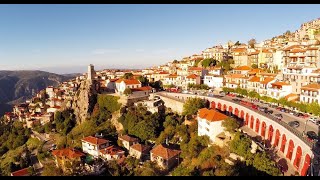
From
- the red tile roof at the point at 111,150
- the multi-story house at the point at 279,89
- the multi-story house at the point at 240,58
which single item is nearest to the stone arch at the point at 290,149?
the multi-story house at the point at 279,89

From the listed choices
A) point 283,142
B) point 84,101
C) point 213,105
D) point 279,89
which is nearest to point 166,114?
point 213,105

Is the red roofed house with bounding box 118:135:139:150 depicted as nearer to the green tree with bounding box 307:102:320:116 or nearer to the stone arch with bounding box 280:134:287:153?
the stone arch with bounding box 280:134:287:153

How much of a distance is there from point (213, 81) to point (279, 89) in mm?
11000

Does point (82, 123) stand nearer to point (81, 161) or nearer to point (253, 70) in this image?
point (81, 161)

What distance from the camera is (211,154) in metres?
18.9

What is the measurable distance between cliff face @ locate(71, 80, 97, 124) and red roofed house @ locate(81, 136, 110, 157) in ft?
28.8

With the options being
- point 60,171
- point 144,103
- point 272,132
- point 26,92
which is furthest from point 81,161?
point 26,92

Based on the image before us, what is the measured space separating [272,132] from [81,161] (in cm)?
1460

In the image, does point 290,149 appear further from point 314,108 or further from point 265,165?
point 314,108

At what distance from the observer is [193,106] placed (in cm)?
2617

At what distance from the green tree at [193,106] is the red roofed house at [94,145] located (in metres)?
7.58

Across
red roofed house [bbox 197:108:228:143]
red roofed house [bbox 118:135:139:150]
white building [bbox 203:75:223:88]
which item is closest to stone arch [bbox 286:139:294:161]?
red roofed house [bbox 197:108:228:143]

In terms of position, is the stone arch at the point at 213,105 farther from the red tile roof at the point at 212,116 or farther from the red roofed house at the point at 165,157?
the red roofed house at the point at 165,157

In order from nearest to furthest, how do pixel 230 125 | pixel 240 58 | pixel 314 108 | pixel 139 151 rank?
pixel 230 125 → pixel 314 108 → pixel 139 151 → pixel 240 58
